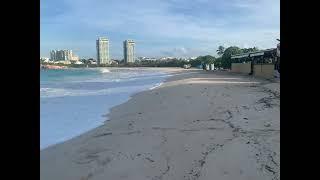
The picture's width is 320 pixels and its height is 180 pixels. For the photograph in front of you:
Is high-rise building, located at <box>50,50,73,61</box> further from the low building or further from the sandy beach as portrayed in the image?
the sandy beach

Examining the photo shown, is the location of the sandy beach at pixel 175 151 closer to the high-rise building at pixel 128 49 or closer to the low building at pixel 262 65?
the low building at pixel 262 65

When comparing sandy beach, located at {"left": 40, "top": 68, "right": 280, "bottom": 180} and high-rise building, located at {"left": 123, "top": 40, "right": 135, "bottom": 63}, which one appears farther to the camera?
high-rise building, located at {"left": 123, "top": 40, "right": 135, "bottom": 63}

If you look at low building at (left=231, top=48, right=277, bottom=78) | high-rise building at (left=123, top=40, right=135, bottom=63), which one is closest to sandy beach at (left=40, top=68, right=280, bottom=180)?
low building at (left=231, top=48, right=277, bottom=78)

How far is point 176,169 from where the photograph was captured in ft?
15.4

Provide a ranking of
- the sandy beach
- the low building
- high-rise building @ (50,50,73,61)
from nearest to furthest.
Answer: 1. the sandy beach
2. the low building
3. high-rise building @ (50,50,73,61)

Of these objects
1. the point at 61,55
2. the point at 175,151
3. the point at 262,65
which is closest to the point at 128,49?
the point at 61,55

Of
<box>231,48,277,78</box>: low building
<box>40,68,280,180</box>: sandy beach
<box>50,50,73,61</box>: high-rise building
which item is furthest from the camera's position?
<box>50,50,73,61</box>: high-rise building

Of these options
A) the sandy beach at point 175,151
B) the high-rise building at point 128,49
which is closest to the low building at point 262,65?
the sandy beach at point 175,151

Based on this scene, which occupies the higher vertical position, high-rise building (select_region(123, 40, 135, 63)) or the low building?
high-rise building (select_region(123, 40, 135, 63))

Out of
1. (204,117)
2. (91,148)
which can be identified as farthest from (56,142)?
(204,117)

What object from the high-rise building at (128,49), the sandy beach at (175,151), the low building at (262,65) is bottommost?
the sandy beach at (175,151)

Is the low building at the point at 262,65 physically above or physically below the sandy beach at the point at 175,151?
above

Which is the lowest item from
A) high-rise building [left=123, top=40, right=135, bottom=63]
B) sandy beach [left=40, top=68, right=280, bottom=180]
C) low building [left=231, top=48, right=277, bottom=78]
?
sandy beach [left=40, top=68, right=280, bottom=180]
